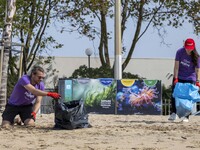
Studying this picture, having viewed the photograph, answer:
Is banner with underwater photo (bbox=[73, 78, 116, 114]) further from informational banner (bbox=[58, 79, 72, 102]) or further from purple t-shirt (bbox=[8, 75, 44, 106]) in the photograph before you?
purple t-shirt (bbox=[8, 75, 44, 106])

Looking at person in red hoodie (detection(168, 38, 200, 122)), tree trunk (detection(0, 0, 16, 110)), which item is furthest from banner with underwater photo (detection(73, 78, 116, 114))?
person in red hoodie (detection(168, 38, 200, 122))

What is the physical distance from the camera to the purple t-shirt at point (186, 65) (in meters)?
10.7

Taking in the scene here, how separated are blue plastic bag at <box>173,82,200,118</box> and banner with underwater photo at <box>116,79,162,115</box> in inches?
261

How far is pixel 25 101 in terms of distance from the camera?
9.52m

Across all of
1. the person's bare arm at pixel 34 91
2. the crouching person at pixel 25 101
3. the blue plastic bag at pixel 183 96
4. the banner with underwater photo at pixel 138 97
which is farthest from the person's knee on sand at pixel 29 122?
the banner with underwater photo at pixel 138 97

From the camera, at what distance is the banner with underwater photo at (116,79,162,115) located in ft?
57.1

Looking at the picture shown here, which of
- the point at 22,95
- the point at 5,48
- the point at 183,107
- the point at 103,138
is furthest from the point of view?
the point at 5,48

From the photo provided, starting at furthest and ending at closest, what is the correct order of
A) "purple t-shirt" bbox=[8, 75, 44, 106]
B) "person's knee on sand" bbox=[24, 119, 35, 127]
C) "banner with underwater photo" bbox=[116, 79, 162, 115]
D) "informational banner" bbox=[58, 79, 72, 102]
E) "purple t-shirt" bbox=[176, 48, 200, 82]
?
"banner with underwater photo" bbox=[116, 79, 162, 115] → "informational banner" bbox=[58, 79, 72, 102] → "purple t-shirt" bbox=[176, 48, 200, 82] → "person's knee on sand" bbox=[24, 119, 35, 127] → "purple t-shirt" bbox=[8, 75, 44, 106]

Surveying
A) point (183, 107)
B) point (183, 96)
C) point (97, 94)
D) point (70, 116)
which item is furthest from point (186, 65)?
point (97, 94)

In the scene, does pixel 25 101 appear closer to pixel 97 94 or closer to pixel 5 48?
pixel 5 48

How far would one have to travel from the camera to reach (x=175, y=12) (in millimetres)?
29406

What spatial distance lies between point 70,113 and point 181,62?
2.95 m

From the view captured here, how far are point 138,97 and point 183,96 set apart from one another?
7004 millimetres

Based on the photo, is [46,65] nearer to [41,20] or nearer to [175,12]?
[41,20]
